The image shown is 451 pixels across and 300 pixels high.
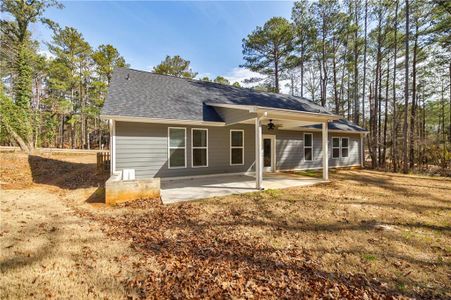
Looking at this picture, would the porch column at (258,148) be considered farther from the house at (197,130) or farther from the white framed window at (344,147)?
the white framed window at (344,147)

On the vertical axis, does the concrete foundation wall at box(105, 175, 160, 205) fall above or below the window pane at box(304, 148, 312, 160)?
below

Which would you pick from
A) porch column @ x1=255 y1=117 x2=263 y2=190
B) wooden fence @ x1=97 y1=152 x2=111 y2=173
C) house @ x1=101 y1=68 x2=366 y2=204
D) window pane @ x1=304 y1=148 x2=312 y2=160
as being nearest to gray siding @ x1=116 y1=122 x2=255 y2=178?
house @ x1=101 y1=68 x2=366 y2=204

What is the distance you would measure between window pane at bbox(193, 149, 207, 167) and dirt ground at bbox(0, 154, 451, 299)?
3.37 meters

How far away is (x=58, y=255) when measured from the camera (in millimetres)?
3234

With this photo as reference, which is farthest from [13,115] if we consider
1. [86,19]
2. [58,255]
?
[58,255]

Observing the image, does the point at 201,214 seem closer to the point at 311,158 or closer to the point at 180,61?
the point at 311,158

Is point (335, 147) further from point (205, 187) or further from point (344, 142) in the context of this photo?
point (205, 187)

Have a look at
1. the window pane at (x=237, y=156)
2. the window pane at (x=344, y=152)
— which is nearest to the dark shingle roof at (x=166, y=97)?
the window pane at (x=237, y=156)

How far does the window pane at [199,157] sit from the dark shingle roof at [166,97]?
56.6 inches

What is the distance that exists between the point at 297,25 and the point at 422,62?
1037 cm

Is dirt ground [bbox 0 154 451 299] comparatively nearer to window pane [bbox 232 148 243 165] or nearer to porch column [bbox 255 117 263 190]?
porch column [bbox 255 117 263 190]

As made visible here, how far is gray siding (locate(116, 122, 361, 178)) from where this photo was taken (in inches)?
312

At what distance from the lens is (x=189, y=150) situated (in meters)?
9.12

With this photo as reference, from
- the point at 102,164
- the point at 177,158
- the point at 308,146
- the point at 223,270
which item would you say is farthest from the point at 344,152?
the point at 102,164
